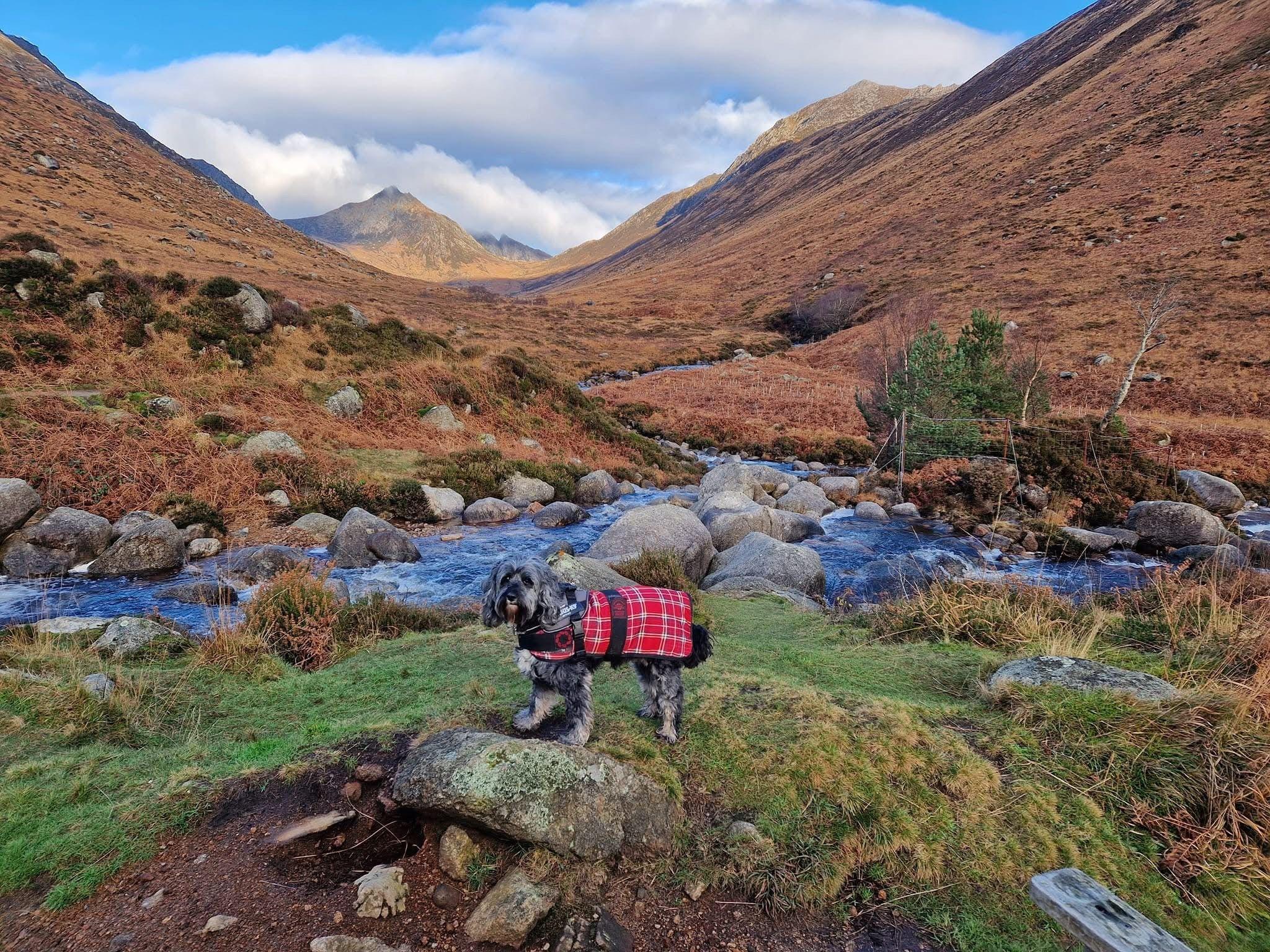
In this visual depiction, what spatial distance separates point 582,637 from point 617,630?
28 cm

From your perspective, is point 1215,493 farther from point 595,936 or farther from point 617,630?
point 595,936

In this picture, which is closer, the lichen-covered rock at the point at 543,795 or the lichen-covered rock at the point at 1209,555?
the lichen-covered rock at the point at 543,795

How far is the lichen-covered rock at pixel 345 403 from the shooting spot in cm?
2028

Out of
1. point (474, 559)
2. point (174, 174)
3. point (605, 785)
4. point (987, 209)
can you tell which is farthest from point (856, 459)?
point (174, 174)

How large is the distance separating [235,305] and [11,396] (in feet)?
28.0

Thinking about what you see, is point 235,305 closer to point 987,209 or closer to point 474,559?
point 474,559

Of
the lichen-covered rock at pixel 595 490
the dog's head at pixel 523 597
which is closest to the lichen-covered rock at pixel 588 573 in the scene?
the dog's head at pixel 523 597

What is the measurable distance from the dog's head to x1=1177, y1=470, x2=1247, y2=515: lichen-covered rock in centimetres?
2281

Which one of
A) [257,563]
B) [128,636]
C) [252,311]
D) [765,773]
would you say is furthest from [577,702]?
[252,311]

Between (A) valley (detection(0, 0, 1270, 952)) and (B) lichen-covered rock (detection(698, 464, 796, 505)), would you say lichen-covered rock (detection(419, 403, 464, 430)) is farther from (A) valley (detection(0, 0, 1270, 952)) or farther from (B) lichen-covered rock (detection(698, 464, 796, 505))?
(B) lichen-covered rock (detection(698, 464, 796, 505))

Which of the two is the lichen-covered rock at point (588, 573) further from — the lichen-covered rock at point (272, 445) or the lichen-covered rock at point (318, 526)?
the lichen-covered rock at point (272, 445)

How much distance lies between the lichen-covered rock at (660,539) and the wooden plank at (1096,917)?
9640 millimetres

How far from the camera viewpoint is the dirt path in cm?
297

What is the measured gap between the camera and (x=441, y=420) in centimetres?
2205
